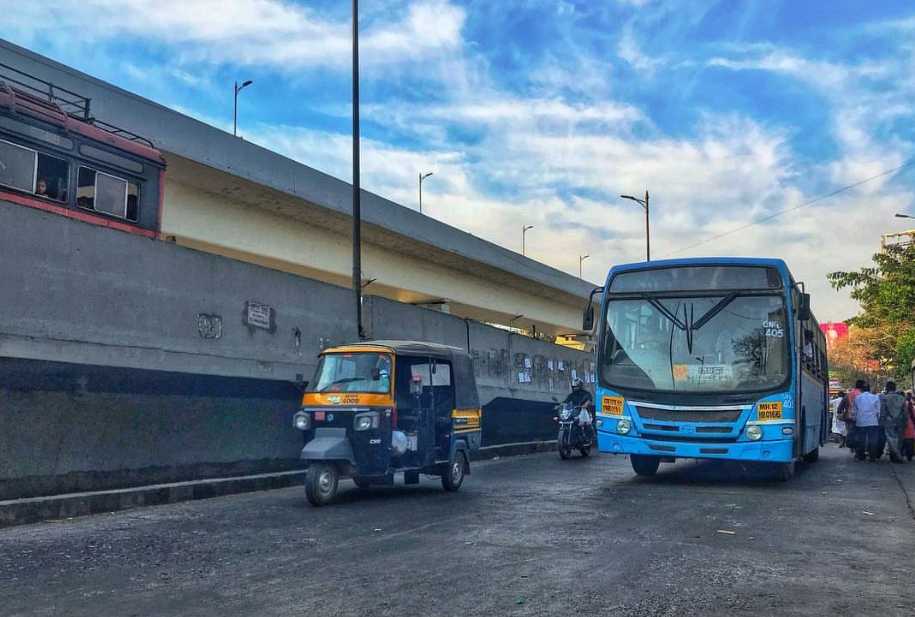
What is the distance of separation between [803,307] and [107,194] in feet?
37.9

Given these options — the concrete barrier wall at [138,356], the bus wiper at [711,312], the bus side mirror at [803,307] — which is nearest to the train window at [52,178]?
the concrete barrier wall at [138,356]

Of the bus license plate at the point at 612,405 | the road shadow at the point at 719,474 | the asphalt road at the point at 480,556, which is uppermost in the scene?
the bus license plate at the point at 612,405

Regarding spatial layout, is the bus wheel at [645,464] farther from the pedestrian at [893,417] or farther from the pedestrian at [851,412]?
the pedestrian at [893,417]

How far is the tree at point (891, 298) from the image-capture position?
134 feet

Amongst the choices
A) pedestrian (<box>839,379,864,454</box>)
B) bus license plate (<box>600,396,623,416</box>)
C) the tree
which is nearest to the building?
bus license plate (<box>600,396,623,416</box>)

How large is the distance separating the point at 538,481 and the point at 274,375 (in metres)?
4.89

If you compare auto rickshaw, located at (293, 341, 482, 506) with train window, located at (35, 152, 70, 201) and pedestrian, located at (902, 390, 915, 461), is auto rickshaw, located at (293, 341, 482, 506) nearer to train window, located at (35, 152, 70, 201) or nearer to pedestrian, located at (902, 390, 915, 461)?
train window, located at (35, 152, 70, 201)

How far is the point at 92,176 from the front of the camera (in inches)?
549

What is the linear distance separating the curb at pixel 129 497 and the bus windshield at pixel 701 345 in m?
5.56

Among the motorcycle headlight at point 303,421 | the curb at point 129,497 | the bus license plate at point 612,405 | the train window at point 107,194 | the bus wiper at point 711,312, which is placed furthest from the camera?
the train window at point 107,194

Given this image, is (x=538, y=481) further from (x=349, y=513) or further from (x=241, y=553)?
(x=241, y=553)

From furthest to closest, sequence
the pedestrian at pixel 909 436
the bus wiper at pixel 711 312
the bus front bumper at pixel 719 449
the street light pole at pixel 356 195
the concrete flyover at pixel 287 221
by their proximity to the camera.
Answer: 1. the pedestrian at pixel 909 436
2. the concrete flyover at pixel 287 221
3. the street light pole at pixel 356 195
4. the bus wiper at pixel 711 312
5. the bus front bumper at pixel 719 449

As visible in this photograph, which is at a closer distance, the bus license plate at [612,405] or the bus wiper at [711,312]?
the bus wiper at [711,312]

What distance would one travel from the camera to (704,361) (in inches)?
504
